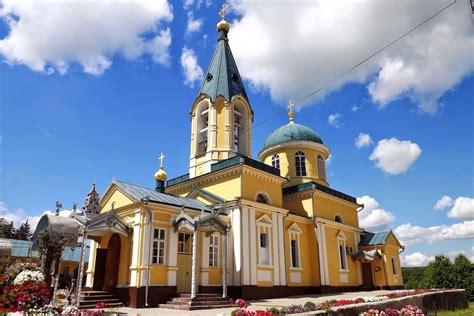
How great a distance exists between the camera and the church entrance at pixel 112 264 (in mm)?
14766

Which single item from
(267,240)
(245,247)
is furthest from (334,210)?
(245,247)

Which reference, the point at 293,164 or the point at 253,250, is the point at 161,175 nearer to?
the point at 253,250

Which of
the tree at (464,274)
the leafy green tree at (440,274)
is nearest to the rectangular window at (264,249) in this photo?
the leafy green tree at (440,274)

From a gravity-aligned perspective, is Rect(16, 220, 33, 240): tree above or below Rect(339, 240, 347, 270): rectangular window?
above

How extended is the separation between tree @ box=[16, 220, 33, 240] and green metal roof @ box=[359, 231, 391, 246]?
3460 centimetres

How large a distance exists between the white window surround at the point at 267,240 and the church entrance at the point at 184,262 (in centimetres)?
345

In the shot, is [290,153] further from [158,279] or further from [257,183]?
[158,279]

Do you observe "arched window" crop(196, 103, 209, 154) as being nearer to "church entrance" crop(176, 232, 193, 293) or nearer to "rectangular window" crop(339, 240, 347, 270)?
"church entrance" crop(176, 232, 193, 293)

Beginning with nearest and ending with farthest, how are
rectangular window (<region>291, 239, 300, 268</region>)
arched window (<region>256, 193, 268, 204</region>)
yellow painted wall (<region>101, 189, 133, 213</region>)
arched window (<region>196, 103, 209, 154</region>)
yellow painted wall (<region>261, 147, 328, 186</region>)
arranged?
yellow painted wall (<region>101, 189, 133, 213</region>) → arched window (<region>256, 193, 268, 204</region>) → rectangular window (<region>291, 239, 300, 268</region>) → arched window (<region>196, 103, 209, 154</region>) → yellow painted wall (<region>261, 147, 328, 186</region>)

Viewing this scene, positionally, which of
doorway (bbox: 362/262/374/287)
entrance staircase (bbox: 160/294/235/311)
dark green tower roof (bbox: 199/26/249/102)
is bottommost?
entrance staircase (bbox: 160/294/235/311)

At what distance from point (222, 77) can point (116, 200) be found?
9757 millimetres

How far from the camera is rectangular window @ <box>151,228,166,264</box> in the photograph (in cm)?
1405

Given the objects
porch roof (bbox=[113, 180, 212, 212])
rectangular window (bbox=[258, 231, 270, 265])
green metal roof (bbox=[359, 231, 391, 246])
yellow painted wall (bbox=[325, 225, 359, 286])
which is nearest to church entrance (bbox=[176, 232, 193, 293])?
porch roof (bbox=[113, 180, 212, 212])

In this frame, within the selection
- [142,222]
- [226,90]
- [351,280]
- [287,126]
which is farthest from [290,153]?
[142,222]
